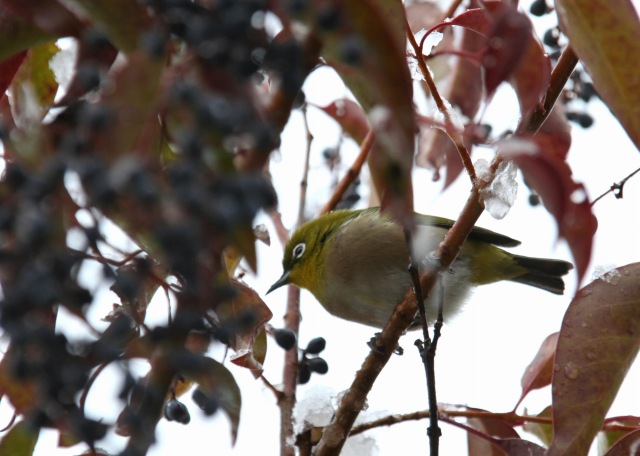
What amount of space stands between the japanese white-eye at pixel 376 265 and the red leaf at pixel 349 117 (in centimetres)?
68

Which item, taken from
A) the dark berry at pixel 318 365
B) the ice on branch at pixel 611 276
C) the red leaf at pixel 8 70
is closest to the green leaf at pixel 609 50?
the ice on branch at pixel 611 276

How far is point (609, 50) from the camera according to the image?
151 centimetres

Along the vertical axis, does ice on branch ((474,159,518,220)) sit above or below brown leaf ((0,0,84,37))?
above

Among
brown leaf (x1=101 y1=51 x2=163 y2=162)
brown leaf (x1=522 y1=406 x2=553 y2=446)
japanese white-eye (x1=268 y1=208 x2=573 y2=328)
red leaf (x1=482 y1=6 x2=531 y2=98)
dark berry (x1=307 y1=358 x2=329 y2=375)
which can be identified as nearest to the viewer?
brown leaf (x1=101 y1=51 x2=163 y2=162)

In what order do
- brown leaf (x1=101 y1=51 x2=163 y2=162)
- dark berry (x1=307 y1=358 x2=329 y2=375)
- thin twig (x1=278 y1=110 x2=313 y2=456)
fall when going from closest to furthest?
1. brown leaf (x1=101 y1=51 x2=163 y2=162)
2. thin twig (x1=278 y1=110 x2=313 y2=456)
3. dark berry (x1=307 y1=358 x2=329 y2=375)

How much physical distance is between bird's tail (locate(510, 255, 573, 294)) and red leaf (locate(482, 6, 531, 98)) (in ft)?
10.6

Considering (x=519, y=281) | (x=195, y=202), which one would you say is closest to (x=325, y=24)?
(x=195, y=202)

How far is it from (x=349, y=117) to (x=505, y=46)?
2170 mm

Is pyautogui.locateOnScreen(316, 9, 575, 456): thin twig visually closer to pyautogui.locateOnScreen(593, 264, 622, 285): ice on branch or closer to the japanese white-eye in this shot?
pyautogui.locateOnScreen(593, 264, 622, 285): ice on branch

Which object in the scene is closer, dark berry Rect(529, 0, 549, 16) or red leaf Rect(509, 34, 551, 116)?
red leaf Rect(509, 34, 551, 116)

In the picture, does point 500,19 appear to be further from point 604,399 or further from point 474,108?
point 474,108

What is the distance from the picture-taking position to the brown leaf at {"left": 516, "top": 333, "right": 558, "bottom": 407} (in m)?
2.59

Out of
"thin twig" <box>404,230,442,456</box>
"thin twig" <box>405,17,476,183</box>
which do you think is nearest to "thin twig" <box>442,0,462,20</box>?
"thin twig" <box>405,17,476,183</box>

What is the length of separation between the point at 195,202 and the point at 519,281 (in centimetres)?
381
